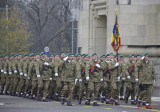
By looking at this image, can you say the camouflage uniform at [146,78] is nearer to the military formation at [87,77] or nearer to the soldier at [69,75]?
the military formation at [87,77]

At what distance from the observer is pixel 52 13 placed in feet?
169

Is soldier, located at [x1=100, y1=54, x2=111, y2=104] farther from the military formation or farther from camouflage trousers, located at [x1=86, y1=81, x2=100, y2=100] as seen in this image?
camouflage trousers, located at [x1=86, y1=81, x2=100, y2=100]

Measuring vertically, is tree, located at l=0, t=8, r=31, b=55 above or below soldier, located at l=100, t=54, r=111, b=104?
above

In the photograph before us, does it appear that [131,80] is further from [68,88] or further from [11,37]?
[11,37]

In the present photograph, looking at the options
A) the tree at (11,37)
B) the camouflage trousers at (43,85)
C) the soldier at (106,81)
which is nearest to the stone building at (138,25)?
the soldier at (106,81)

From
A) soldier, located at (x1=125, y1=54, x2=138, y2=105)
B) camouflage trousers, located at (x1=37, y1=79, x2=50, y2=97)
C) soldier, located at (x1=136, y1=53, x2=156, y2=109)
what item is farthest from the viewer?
camouflage trousers, located at (x1=37, y1=79, x2=50, y2=97)

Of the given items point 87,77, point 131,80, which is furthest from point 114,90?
point 87,77

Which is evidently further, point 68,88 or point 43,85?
point 43,85

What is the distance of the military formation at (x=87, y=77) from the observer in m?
18.1

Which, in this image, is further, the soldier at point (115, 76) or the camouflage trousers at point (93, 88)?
the soldier at point (115, 76)

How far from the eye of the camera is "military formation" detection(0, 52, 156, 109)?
18086 millimetres

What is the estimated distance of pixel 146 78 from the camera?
58.1ft

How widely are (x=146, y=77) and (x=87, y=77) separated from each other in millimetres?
2088

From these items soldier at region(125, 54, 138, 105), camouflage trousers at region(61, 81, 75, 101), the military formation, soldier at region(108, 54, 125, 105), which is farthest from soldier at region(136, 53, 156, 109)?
camouflage trousers at region(61, 81, 75, 101)
